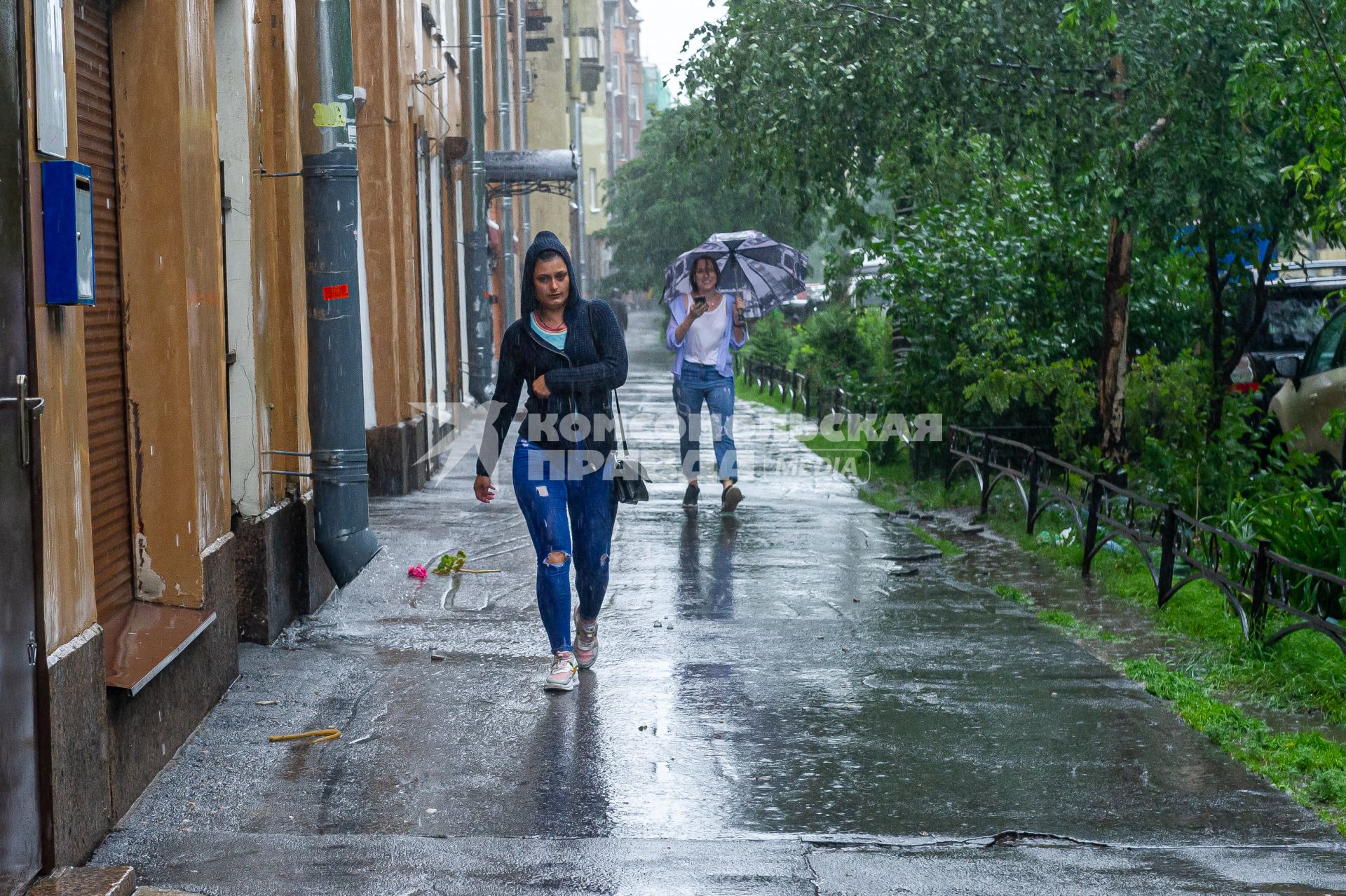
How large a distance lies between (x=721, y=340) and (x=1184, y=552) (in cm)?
489

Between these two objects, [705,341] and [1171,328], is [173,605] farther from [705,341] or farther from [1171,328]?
[1171,328]

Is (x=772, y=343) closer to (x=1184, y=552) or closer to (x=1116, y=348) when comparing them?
(x=1116, y=348)

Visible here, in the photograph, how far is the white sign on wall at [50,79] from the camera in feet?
14.1

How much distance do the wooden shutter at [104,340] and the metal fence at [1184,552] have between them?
4657 millimetres

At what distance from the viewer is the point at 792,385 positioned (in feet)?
80.7

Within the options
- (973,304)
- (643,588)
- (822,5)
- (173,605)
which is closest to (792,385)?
(973,304)

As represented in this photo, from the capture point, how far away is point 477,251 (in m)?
22.1

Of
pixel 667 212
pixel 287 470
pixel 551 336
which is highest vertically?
pixel 667 212

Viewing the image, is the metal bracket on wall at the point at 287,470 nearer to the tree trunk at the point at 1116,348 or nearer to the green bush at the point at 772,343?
the tree trunk at the point at 1116,348

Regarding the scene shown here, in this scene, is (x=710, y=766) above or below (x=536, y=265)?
below

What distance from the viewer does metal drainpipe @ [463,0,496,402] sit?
21.9m

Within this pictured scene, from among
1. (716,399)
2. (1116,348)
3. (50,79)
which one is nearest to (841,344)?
(716,399)

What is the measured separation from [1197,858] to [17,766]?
3.25m

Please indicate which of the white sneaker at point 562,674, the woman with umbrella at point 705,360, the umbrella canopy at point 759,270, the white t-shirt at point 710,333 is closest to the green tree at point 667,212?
the umbrella canopy at point 759,270
